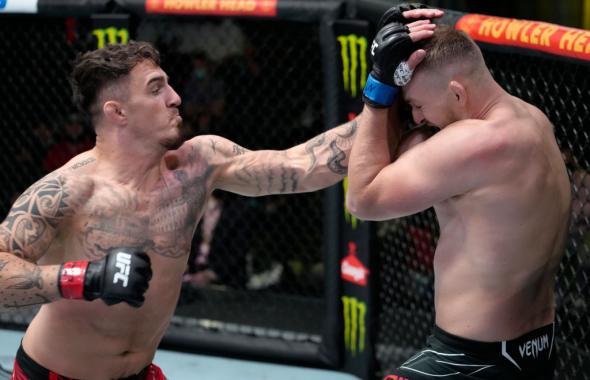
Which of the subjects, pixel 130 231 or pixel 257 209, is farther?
pixel 257 209

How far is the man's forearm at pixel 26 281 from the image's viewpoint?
8.23 feet

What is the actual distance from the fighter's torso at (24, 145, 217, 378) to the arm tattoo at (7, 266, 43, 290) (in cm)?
22

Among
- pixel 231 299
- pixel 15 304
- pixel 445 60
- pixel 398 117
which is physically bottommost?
pixel 231 299

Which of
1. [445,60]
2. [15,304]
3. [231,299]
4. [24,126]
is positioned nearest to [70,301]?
[15,304]

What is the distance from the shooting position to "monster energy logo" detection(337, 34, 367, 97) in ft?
13.4

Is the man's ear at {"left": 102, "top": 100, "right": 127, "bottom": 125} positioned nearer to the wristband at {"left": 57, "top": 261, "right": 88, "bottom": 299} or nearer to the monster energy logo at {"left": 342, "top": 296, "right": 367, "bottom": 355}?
the wristband at {"left": 57, "top": 261, "right": 88, "bottom": 299}

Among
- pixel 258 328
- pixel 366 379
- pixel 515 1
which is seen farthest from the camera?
pixel 515 1

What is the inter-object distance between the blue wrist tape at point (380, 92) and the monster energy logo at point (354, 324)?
194 cm

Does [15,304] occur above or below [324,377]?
above

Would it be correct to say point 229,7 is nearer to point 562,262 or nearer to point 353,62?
point 353,62

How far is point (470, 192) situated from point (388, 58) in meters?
0.37

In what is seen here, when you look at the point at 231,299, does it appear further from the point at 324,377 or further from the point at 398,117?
the point at 398,117

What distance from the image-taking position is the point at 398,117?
2.64 m

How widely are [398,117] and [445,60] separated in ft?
0.82
